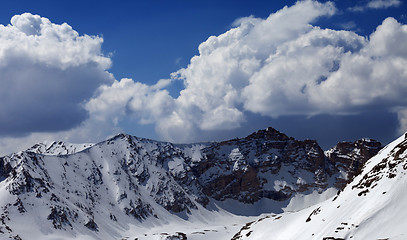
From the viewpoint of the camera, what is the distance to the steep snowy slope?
9475 cm

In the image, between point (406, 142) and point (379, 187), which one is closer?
point (379, 187)

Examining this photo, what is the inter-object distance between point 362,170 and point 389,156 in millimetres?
18271

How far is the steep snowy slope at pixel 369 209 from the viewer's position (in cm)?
9475

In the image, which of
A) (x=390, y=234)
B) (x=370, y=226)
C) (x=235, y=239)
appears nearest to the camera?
(x=390, y=234)

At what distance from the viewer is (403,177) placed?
10294cm

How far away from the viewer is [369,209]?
335 feet

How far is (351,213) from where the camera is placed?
109 metres


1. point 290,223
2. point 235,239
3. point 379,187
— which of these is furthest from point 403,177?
point 235,239

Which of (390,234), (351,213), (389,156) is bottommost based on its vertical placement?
(390,234)

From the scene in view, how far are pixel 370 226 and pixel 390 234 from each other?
8252 mm

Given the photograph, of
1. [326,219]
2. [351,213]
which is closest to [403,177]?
[351,213]

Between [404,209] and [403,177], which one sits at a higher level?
[403,177]

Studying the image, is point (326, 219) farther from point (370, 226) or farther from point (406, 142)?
point (406, 142)

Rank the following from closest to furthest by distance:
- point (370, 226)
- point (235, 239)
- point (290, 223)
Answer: point (370, 226) → point (290, 223) → point (235, 239)
